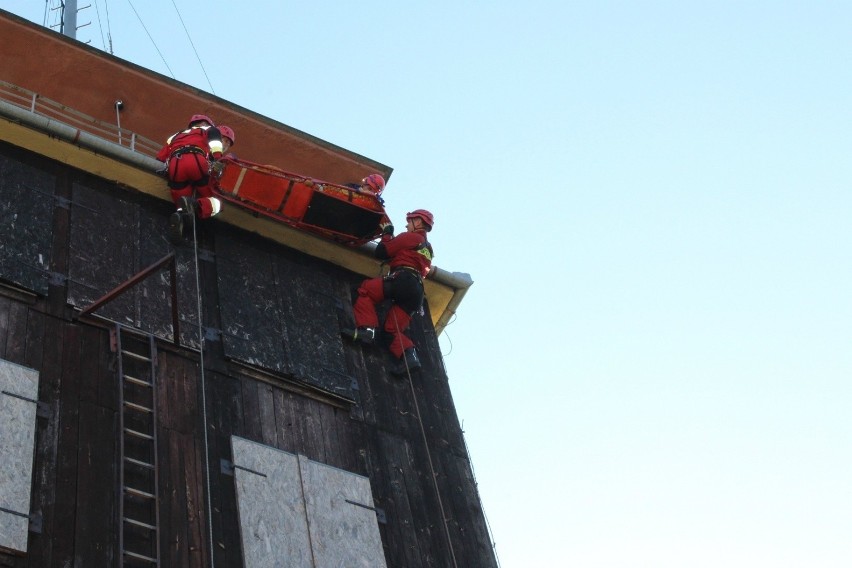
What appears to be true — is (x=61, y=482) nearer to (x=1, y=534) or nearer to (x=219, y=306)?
(x=1, y=534)

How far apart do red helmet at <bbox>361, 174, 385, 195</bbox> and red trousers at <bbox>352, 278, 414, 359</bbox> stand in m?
1.19

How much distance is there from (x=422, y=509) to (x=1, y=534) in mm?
3708

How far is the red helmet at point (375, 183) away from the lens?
13008 millimetres

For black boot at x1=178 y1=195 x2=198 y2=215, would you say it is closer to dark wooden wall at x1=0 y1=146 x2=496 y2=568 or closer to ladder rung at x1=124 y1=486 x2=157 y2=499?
dark wooden wall at x1=0 y1=146 x2=496 y2=568

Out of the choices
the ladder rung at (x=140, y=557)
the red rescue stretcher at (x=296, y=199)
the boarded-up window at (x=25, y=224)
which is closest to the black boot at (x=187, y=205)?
the red rescue stretcher at (x=296, y=199)

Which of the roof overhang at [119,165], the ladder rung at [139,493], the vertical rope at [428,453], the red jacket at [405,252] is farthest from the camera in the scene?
the red jacket at [405,252]

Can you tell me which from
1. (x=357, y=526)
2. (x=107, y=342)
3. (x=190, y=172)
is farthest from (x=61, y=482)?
(x=190, y=172)

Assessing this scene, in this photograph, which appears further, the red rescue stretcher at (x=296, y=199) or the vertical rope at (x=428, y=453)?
the red rescue stretcher at (x=296, y=199)

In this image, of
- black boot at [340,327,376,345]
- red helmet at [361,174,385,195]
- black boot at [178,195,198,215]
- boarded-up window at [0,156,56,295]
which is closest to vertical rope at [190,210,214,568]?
black boot at [178,195,198,215]

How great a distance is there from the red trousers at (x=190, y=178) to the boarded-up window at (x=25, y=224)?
110cm

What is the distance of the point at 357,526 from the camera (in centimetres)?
954

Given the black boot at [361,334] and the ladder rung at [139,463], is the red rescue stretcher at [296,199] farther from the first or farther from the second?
the ladder rung at [139,463]

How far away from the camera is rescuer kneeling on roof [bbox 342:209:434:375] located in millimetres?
11719

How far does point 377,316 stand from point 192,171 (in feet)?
7.18
